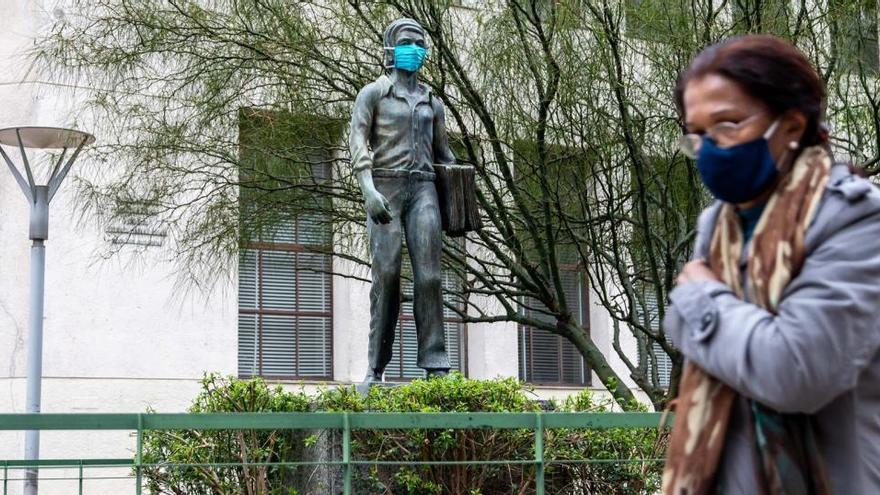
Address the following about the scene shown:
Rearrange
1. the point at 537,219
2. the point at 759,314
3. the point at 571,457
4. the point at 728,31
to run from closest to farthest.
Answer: the point at 759,314 < the point at 571,457 < the point at 728,31 < the point at 537,219

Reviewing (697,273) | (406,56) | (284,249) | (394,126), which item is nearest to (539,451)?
(394,126)

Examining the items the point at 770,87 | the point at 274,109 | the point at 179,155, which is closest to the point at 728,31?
the point at 274,109

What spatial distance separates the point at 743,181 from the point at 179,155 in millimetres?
11313

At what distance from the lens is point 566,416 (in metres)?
7.33

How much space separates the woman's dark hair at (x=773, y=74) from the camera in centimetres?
256

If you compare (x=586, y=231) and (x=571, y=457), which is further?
(x=586, y=231)

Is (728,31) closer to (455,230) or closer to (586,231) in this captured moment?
(586,231)

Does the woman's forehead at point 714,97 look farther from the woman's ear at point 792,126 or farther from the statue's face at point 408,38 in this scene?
the statue's face at point 408,38

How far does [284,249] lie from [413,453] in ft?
31.5

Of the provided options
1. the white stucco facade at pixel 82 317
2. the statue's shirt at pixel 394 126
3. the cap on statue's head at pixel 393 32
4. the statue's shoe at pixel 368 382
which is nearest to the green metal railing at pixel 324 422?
the statue's shoe at pixel 368 382

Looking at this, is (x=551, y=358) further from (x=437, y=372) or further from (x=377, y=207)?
(x=377, y=207)

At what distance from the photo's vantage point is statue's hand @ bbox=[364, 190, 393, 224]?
29.7 feet

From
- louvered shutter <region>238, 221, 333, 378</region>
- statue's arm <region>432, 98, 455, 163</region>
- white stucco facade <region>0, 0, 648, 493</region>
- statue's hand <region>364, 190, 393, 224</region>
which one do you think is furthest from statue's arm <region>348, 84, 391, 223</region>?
louvered shutter <region>238, 221, 333, 378</region>

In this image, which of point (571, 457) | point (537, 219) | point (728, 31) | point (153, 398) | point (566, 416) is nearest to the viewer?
point (566, 416)
